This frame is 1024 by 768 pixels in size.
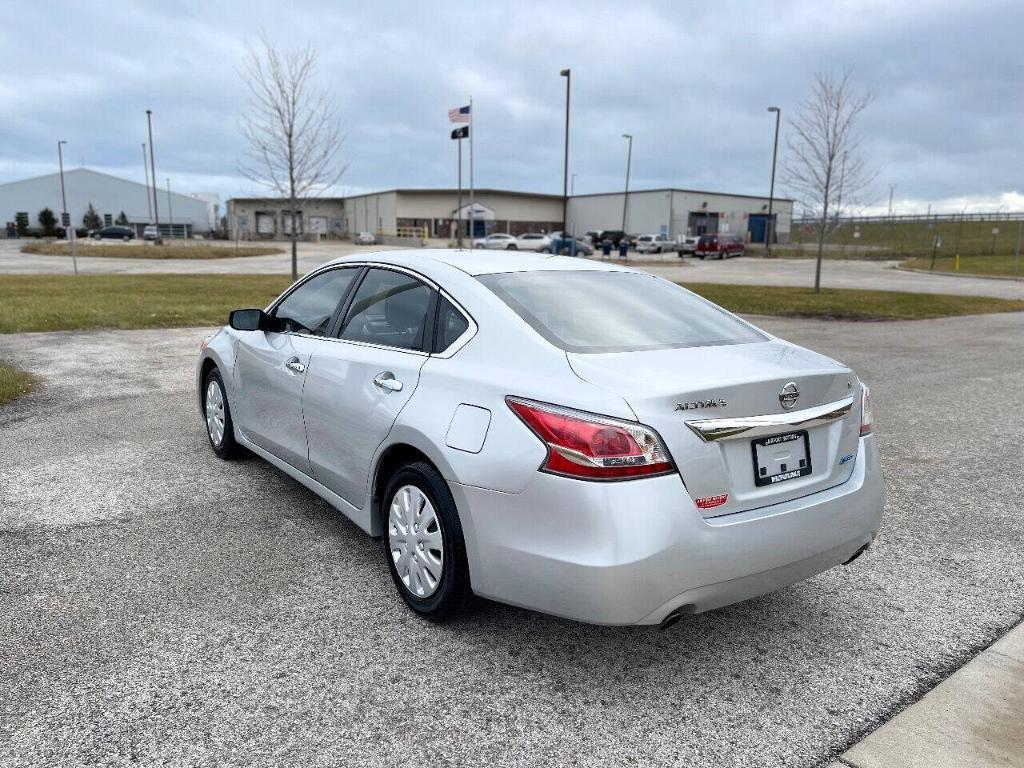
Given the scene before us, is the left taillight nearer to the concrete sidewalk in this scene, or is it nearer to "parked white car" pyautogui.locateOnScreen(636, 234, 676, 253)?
the concrete sidewalk

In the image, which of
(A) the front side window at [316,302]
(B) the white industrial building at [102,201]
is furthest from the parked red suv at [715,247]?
(B) the white industrial building at [102,201]

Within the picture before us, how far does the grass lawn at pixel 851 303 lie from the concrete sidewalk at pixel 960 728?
15253mm

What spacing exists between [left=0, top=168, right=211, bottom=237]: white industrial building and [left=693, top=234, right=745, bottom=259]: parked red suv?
192 feet

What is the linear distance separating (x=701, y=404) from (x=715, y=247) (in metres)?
53.1

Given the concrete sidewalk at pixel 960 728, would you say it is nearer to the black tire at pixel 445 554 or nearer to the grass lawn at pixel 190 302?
the black tire at pixel 445 554

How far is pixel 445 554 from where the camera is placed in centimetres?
315

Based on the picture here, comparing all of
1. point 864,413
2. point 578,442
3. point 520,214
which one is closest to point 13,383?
point 578,442

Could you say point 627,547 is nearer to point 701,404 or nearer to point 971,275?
point 701,404

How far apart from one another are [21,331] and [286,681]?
12.2m

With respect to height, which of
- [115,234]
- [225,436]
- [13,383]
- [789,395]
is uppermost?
[115,234]

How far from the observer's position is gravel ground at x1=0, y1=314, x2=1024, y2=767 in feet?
8.63

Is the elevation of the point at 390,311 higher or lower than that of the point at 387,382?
higher

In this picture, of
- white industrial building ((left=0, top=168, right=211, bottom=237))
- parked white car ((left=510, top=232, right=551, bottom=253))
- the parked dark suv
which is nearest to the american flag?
parked white car ((left=510, top=232, right=551, bottom=253))

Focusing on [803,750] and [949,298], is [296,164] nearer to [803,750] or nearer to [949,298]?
[949,298]
